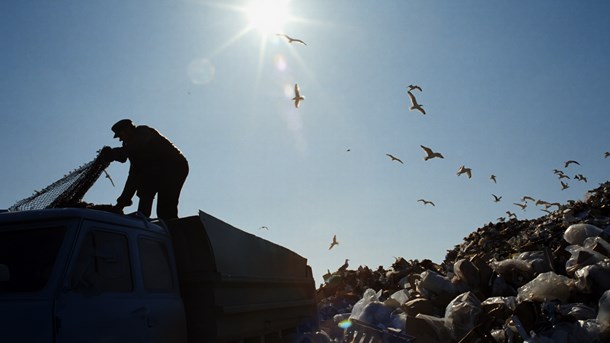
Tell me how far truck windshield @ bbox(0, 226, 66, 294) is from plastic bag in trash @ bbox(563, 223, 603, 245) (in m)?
7.43

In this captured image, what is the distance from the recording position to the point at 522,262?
7512 millimetres

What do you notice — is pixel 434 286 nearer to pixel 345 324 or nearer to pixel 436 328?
pixel 436 328

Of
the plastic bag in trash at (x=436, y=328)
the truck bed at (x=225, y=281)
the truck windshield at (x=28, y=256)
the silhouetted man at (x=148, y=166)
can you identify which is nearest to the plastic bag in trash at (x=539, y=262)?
the plastic bag in trash at (x=436, y=328)

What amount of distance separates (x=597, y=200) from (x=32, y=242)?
39.4ft

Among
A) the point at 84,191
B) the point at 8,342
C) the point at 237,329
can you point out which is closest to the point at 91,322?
the point at 8,342

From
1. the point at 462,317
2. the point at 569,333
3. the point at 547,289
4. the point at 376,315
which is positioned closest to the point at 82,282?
the point at 376,315

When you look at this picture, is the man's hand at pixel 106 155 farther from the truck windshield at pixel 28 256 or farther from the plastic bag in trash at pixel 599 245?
the plastic bag in trash at pixel 599 245

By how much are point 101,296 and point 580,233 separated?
729 centimetres

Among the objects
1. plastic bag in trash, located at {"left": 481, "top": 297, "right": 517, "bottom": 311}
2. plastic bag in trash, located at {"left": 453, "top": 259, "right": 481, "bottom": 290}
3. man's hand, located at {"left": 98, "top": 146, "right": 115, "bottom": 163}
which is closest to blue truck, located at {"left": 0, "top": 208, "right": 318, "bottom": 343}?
man's hand, located at {"left": 98, "top": 146, "right": 115, "bottom": 163}

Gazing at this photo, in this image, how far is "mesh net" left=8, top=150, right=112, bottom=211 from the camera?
4.47m

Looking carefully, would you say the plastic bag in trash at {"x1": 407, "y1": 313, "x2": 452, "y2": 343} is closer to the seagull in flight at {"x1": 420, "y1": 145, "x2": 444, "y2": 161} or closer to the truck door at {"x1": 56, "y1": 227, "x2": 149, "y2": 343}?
the truck door at {"x1": 56, "y1": 227, "x2": 149, "y2": 343}

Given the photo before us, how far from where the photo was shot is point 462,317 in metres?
6.03

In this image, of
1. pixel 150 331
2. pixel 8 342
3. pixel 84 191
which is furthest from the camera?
pixel 84 191

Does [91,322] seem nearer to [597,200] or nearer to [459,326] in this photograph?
[459,326]
